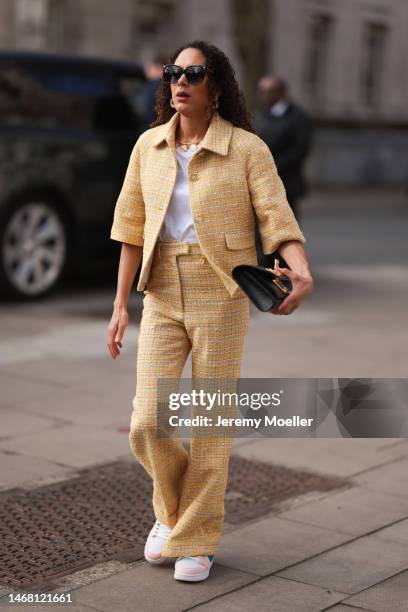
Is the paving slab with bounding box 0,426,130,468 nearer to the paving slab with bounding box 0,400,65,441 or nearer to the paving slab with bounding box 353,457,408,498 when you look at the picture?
the paving slab with bounding box 0,400,65,441

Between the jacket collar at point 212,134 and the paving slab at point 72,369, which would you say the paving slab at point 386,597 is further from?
the paving slab at point 72,369

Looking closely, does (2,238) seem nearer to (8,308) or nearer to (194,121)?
(8,308)

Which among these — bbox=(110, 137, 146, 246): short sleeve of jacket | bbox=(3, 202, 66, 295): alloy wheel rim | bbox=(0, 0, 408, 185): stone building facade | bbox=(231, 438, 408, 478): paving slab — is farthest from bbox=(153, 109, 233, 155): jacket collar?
bbox=(0, 0, 408, 185): stone building facade

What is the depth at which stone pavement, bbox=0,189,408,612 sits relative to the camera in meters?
4.21

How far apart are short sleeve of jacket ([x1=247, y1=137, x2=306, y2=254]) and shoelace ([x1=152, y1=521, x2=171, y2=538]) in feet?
3.27

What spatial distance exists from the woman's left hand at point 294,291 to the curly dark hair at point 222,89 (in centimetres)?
60

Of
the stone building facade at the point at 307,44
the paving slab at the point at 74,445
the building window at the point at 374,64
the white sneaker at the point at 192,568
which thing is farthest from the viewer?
the building window at the point at 374,64

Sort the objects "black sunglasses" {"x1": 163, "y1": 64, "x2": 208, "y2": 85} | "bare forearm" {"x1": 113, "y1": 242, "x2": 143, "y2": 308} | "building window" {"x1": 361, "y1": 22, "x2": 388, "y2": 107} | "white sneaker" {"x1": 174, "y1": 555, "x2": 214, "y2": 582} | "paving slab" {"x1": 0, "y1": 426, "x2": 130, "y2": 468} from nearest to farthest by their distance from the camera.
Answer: "black sunglasses" {"x1": 163, "y1": 64, "x2": 208, "y2": 85} → "white sneaker" {"x1": 174, "y1": 555, "x2": 214, "y2": 582} → "bare forearm" {"x1": 113, "y1": 242, "x2": 143, "y2": 308} → "paving slab" {"x1": 0, "y1": 426, "x2": 130, "y2": 468} → "building window" {"x1": 361, "y1": 22, "x2": 388, "y2": 107}

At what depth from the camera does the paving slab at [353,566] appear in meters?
4.33

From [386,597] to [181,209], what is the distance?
1.38 meters

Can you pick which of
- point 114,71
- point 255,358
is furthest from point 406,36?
point 255,358

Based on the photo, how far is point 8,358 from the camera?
7.93 metres

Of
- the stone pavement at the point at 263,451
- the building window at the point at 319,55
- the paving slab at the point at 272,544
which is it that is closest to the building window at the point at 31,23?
the building window at the point at 319,55

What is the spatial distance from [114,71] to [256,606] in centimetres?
746
